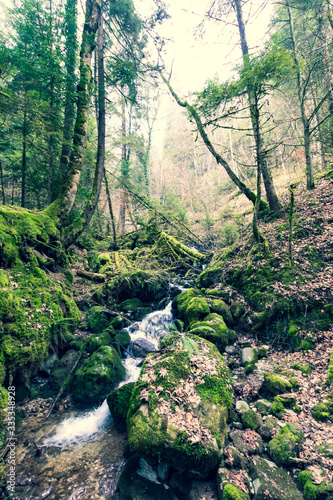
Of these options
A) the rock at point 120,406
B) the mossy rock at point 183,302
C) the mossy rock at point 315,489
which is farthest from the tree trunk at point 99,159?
the mossy rock at point 315,489

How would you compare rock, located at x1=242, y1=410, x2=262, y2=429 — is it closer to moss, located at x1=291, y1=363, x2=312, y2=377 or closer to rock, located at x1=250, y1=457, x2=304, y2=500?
rock, located at x1=250, y1=457, x2=304, y2=500

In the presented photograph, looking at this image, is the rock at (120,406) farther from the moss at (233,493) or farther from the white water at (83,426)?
the moss at (233,493)

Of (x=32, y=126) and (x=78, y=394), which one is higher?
(x=32, y=126)

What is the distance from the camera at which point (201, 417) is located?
328 cm

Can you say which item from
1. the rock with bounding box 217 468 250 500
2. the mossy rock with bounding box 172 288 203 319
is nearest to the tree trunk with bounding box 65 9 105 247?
the mossy rock with bounding box 172 288 203 319

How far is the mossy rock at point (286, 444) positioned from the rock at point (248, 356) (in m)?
1.78

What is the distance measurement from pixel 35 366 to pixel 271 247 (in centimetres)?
744

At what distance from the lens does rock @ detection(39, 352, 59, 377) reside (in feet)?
15.9

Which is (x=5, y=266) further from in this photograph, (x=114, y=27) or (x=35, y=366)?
(x=114, y=27)

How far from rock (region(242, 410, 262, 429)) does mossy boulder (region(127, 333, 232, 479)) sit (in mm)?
327

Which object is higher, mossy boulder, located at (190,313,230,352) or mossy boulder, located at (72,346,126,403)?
mossy boulder, located at (190,313,230,352)

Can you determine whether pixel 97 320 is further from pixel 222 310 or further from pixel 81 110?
pixel 81 110

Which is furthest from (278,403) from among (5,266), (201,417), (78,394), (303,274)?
(5,266)

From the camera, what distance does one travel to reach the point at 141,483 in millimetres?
3078
